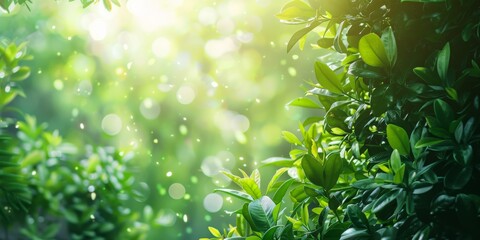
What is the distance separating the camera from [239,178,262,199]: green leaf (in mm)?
1002

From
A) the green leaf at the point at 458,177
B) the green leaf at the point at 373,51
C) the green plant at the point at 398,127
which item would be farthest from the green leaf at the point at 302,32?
the green leaf at the point at 458,177

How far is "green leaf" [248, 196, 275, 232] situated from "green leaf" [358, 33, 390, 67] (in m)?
0.29

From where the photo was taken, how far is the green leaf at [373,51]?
845mm

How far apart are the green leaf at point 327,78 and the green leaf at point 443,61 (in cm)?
19

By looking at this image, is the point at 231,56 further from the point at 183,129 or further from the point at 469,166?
the point at 469,166

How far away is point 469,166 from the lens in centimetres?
78

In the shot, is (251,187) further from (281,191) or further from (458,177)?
(458,177)

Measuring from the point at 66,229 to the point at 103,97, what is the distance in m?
1.00

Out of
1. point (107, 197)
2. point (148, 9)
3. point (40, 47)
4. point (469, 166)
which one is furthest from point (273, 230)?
point (40, 47)

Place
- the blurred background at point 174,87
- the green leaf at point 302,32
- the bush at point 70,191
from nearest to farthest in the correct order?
the green leaf at point 302,32 → the bush at point 70,191 → the blurred background at point 174,87

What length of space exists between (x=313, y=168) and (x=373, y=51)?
210 mm

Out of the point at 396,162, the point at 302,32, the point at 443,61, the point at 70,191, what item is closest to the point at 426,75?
the point at 443,61

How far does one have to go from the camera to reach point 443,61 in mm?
805

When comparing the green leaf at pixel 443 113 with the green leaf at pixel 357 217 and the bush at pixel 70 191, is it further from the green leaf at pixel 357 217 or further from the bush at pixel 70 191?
the bush at pixel 70 191
